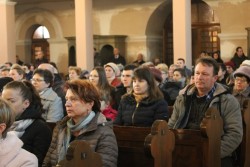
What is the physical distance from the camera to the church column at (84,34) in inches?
557

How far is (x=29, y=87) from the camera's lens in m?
4.41

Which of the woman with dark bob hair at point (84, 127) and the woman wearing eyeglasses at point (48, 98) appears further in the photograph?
the woman wearing eyeglasses at point (48, 98)

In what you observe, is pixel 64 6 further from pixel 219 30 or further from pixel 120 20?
pixel 219 30

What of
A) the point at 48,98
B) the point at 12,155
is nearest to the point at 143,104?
the point at 48,98

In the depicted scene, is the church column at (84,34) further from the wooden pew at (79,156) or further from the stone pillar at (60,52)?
the wooden pew at (79,156)

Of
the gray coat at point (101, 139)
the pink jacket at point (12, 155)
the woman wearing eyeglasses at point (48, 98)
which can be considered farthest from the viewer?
the woman wearing eyeglasses at point (48, 98)

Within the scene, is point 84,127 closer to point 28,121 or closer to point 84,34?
point 28,121

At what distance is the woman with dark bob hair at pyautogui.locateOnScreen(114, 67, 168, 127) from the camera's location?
5.34m

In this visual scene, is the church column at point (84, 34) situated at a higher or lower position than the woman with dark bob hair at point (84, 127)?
higher

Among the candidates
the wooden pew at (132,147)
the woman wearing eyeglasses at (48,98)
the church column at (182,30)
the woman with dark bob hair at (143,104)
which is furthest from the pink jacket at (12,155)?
the church column at (182,30)

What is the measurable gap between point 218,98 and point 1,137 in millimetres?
2220

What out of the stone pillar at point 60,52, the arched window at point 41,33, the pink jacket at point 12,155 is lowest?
the pink jacket at point 12,155

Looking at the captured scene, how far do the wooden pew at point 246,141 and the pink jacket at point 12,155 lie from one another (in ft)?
8.68

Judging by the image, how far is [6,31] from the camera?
50.7 feet
